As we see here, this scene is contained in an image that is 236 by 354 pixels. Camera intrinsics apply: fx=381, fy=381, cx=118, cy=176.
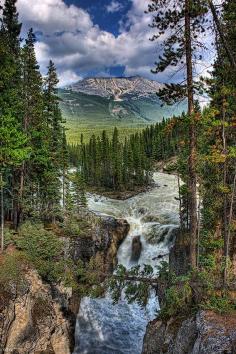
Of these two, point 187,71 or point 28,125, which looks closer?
point 187,71

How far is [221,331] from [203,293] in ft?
8.52

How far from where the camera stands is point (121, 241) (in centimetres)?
4628

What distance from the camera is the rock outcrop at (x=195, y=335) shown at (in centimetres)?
1223

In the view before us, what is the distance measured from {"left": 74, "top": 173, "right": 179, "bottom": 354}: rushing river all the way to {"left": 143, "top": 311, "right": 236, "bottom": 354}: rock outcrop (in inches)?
134

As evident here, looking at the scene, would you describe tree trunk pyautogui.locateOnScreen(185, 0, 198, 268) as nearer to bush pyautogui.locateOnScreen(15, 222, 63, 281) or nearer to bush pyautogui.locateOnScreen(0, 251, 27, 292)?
bush pyautogui.locateOnScreen(15, 222, 63, 281)

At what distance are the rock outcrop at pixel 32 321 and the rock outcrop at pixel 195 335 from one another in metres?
8.58

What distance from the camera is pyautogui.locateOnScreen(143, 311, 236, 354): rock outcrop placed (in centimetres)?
1223

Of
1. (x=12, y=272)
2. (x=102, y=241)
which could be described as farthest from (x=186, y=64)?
(x=102, y=241)

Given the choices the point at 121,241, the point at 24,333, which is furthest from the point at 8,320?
the point at 121,241

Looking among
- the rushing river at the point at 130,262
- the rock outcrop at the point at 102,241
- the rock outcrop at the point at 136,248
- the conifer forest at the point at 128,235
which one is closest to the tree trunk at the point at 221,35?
the conifer forest at the point at 128,235

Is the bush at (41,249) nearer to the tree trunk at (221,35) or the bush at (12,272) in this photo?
the bush at (12,272)

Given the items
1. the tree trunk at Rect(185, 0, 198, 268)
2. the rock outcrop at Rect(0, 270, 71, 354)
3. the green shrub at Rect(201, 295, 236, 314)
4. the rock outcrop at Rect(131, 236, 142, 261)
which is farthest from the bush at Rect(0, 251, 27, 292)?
the rock outcrop at Rect(131, 236, 142, 261)

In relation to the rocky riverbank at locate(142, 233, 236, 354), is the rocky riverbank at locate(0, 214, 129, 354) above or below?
below

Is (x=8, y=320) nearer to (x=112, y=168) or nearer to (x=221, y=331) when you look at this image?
(x=221, y=331)
